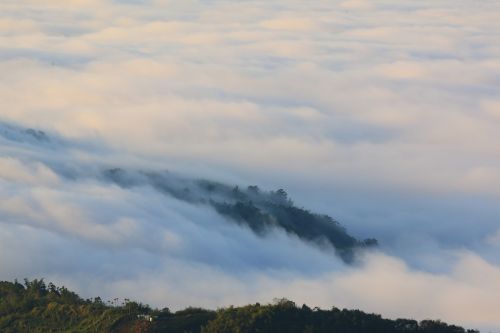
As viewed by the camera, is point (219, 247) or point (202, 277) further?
point (219, 247)

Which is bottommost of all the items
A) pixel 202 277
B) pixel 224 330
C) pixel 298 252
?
pixel 224 330

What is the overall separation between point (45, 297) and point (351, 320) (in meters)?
21.9

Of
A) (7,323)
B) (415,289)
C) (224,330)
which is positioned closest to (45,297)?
(7,323)

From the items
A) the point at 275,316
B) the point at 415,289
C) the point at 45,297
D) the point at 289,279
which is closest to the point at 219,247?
the point at 289,279

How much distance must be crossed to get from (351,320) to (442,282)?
11172cm

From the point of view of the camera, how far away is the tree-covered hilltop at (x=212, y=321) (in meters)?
85.9

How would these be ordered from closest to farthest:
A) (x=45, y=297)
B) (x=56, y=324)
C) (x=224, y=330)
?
(x=224, y=330)
(x=56, y=324)
(x=45, y=297)

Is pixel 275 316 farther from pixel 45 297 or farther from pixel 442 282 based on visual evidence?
pixel 442 282

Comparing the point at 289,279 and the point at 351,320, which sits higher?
the point at 289,279

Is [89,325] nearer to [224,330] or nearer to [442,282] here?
[224,330]

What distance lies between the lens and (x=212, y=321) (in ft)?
285

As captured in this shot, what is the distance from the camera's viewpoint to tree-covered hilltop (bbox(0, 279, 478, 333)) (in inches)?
3383

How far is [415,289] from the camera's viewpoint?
18612 cm

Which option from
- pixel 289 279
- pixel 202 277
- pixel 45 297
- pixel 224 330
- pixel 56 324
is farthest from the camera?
pixel 289 279
